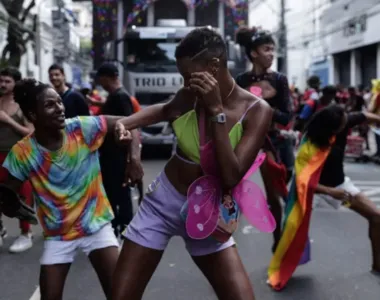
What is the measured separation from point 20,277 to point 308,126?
2.65 m

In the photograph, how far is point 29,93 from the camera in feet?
13.4

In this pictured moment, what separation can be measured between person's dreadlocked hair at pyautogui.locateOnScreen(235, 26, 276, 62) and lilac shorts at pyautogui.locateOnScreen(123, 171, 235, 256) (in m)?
2.78

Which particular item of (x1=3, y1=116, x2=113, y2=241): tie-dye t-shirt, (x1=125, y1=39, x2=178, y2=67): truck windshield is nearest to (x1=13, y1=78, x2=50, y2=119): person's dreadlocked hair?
(x1=3, y1=116, x2=113, y2=241): tie-dye t-shirt

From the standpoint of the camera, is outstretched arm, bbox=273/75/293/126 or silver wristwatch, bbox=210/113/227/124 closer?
silver wristwatch, bbox=210/113/227/124

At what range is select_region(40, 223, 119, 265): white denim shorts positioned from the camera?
3.94 meters

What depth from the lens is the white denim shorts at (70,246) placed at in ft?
12.9

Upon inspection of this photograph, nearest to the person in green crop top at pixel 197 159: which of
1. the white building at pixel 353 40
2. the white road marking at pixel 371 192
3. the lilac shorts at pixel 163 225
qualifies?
the lilac shorts at pixel 163 225

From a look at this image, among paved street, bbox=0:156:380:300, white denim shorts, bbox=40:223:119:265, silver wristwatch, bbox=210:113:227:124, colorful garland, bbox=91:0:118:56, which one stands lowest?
paved street, bbox=0:156:380:300

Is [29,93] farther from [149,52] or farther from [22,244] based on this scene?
[149,52]

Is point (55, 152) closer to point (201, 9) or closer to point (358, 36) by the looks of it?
point (201, 9)

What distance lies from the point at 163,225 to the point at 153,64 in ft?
44.8

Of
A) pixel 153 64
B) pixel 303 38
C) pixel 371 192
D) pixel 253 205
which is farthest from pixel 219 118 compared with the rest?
pixel 303 38

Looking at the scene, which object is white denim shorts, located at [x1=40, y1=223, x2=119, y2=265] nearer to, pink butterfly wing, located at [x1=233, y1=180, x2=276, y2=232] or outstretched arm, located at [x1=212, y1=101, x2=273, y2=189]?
pink butterfly wing, located at [x1=233, y1=180, x2=276, y2=232]

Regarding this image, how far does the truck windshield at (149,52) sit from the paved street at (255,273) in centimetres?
919
